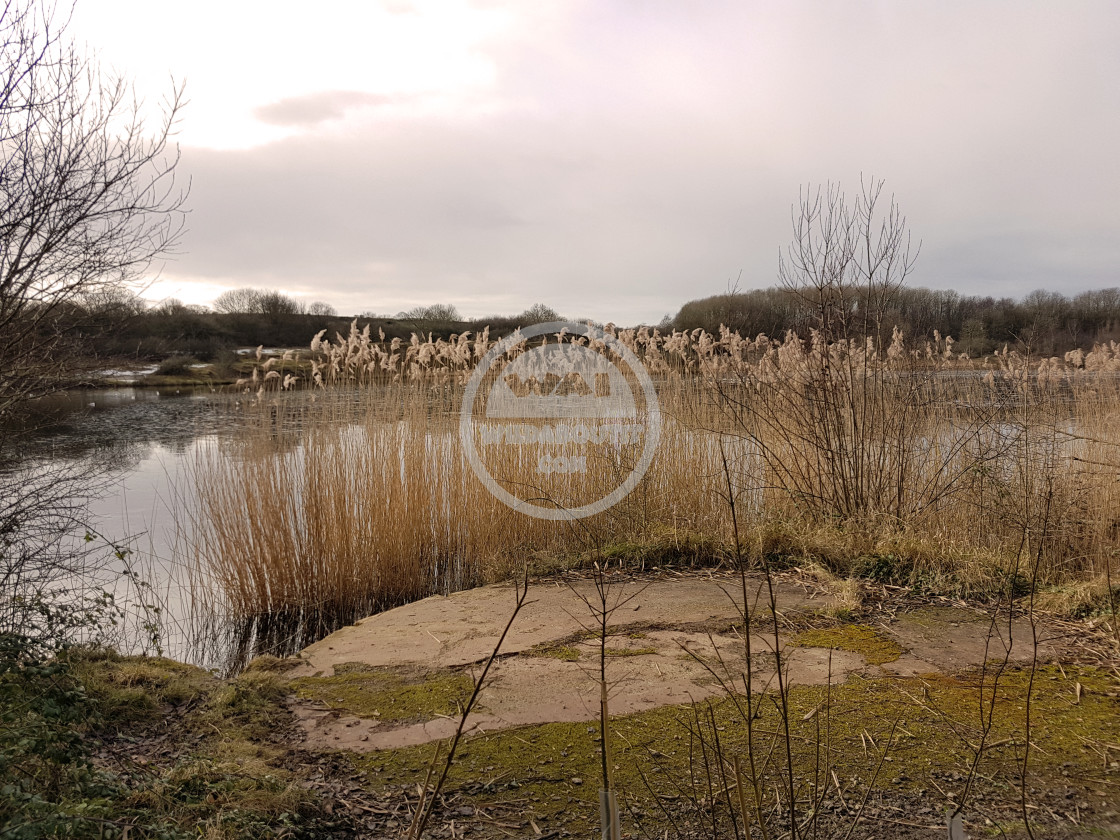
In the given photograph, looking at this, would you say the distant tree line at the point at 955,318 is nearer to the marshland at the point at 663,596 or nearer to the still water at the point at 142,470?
the marshland at the point at 663,596

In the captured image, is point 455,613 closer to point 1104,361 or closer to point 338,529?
point 338,529

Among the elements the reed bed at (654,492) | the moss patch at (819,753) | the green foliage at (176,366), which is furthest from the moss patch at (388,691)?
the green foliage at (176,366)

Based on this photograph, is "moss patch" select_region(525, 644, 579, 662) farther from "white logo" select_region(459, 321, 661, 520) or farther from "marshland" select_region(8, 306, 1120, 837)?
"white logo" select_region(459, 321, 661, 520)

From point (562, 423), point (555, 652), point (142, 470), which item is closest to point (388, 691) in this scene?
point (555, 652)

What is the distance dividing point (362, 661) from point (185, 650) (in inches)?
84.4

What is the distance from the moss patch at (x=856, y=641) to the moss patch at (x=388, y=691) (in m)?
1.73

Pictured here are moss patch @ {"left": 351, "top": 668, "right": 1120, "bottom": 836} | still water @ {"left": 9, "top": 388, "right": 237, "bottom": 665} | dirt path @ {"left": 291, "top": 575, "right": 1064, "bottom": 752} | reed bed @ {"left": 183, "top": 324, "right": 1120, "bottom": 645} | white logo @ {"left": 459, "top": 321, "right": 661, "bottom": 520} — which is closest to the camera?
moss patch @ {"left": 351, "top": 668, "right": 1120, "bottom": 836}

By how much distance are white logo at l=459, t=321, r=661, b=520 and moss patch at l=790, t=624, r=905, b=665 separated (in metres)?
2.57

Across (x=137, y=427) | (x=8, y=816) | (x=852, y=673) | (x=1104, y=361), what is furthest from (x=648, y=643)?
(x=137, y=427)

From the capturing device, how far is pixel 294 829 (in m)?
1.99

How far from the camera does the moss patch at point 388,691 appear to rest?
2.93 metres

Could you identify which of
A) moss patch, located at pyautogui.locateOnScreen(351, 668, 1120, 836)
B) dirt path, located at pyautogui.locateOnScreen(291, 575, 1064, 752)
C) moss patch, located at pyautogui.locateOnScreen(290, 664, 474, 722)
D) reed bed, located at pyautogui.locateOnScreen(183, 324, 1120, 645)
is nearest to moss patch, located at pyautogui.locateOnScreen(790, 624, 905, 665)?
dirt path, located at pyautogui.locateOnScreen(291, 575, 1064, 752)

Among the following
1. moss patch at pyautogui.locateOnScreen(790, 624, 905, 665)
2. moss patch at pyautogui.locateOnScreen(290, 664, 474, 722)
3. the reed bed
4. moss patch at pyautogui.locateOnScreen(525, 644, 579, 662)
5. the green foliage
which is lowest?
moss patch at pyautogui.locateOnScreen(290, 664, 474, 722)

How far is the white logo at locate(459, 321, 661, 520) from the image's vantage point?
6078mm
